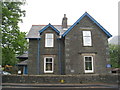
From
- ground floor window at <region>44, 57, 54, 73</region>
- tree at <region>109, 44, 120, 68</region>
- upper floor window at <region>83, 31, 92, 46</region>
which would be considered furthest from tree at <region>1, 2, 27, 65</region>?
tree at <region>109, 44, 120, 68</region>

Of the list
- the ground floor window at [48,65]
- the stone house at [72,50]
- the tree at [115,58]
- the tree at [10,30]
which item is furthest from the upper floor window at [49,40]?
the tree at [115,58]

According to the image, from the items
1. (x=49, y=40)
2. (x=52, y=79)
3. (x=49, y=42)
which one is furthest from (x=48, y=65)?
(x=52, y=79)

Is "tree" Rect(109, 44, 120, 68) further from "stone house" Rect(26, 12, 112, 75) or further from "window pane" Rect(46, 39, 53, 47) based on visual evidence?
"window pane" Rect(46, 39, 53, 47)

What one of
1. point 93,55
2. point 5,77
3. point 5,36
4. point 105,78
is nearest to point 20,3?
point 5,36

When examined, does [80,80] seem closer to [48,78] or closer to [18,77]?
[48,78]

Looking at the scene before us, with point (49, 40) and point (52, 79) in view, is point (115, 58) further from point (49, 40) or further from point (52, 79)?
point (52, 79)

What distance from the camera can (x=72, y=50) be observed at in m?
19.0

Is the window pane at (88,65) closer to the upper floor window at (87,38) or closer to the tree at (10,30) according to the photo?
the upper floor window at (87,38)

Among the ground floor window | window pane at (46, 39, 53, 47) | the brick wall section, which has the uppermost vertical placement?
window pane at (46, 39, 53, 47)

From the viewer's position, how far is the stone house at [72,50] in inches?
740

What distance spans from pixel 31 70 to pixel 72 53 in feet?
20.9

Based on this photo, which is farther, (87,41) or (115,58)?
(115,58)

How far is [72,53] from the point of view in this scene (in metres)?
18.9

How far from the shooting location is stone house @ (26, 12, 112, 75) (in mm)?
18797
